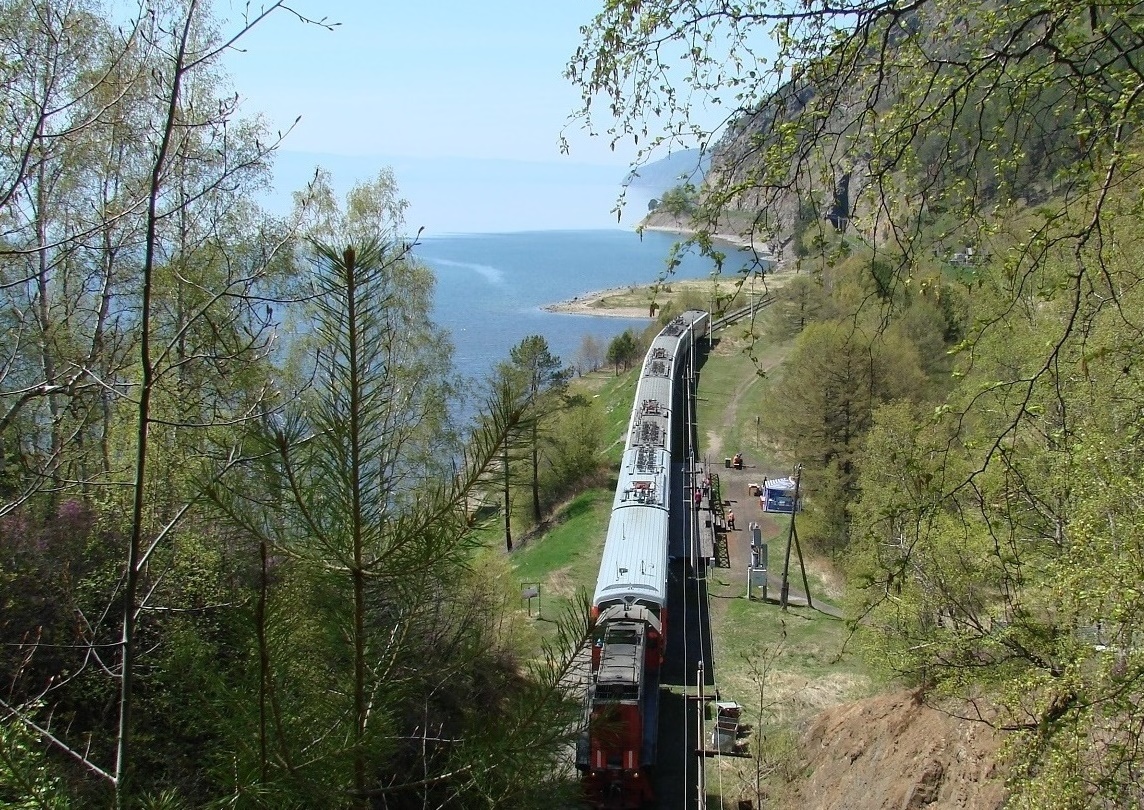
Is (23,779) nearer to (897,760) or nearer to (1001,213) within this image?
(1001,213)

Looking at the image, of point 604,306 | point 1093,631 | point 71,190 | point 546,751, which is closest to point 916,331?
point 1093,631

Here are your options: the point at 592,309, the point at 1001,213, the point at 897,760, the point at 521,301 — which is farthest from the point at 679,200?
the point at 521,301

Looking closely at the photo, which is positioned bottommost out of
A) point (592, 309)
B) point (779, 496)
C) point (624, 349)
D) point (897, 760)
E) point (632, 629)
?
point (897, 760)

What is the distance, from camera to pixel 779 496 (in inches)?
1061

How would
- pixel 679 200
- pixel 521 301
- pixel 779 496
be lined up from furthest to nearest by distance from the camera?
pixel 521 301
pixel 779 496
pixel 679 200

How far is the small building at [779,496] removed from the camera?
1054 inches

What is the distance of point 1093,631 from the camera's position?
6.80 meters

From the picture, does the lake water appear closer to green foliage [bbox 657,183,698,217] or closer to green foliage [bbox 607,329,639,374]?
green foliage [bbox 657,183,698,217]

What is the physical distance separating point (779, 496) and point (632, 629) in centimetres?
1441

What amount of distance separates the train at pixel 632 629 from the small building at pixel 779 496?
3605 mm

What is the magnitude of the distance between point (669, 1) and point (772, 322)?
40756 mm

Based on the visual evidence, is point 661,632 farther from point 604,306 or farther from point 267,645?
point 604,306

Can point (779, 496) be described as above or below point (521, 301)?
below

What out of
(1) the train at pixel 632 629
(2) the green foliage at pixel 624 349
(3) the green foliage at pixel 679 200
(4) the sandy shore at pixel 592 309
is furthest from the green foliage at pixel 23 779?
(4) the sandy shore at pixel 592 309
